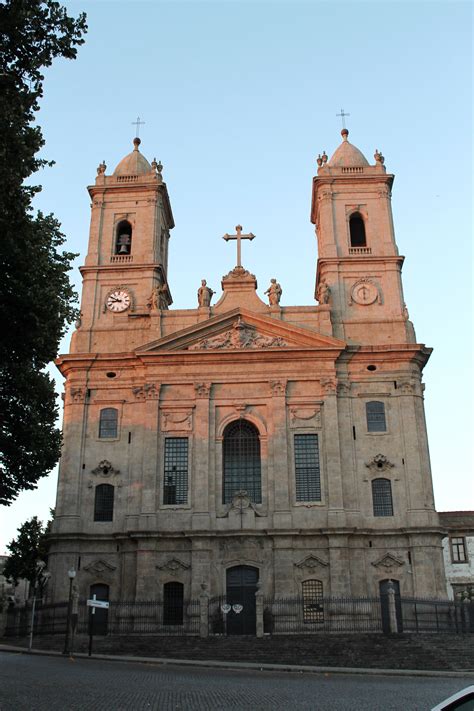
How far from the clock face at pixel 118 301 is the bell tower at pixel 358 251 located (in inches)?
426

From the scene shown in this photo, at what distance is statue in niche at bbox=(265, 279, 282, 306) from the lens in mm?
41344

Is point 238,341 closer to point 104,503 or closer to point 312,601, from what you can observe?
point 104,503

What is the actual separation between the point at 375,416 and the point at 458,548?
630 inches

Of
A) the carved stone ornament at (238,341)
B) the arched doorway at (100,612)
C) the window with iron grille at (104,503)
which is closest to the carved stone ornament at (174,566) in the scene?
the arched doorway at (100,612)

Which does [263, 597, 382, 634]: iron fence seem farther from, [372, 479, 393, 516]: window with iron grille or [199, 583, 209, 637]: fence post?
[372, 479, 393, 516]: window with iron grille

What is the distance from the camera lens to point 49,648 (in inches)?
1257

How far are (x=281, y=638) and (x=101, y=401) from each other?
1639cm

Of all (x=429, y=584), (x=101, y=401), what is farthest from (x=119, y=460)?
(x=429, y=584)

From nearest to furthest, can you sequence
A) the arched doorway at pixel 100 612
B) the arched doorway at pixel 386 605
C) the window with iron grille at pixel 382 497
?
the arched doorway at pixel 386 605 → the arched doorway at pixel 100 612 → the window with iron grille at pixel 382 497

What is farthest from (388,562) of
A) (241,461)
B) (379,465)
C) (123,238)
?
(123,238)

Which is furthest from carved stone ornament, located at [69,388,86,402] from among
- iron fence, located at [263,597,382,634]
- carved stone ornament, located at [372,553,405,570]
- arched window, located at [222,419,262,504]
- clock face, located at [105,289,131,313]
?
carved stone ornament, located at [372,553,405,570]

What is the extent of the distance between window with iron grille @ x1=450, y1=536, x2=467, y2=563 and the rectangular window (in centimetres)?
1685

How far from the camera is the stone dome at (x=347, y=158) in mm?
45906

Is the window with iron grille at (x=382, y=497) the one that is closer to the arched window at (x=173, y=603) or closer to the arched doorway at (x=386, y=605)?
the arched doorway at (x=386, y=605)
